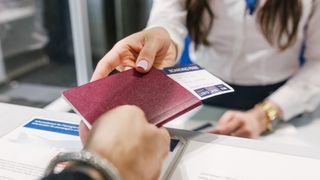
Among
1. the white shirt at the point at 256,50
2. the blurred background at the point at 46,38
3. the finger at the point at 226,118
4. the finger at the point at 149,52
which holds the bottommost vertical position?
the blurred background at the point at 46,38

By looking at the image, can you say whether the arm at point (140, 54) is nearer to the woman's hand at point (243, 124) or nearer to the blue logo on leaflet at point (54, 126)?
the blue logo on leaflet at point (54, 126)

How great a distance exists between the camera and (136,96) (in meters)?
0.42

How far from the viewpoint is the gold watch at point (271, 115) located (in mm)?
834

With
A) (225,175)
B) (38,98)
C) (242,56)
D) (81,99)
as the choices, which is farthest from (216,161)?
(38,98)

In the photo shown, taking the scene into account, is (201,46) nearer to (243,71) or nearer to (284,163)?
(243,71)

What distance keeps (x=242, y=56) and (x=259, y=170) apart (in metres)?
0.57

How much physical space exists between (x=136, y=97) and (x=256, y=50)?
1.93ft

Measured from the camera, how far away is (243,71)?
0.96 m

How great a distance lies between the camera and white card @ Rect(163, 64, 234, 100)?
1.46 ft

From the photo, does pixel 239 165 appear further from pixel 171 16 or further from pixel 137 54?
pixel 171 16

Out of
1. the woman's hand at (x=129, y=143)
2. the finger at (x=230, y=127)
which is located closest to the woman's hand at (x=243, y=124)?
the finger at (x=230, y=127)

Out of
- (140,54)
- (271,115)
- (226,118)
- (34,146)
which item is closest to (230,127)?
(226,118)

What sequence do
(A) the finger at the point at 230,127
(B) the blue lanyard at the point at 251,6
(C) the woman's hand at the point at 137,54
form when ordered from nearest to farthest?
(C) the woman's hand at the point at 137,54
(A) the finger at the point at 230,127
(B) the blue lanyard at the point at 251,6

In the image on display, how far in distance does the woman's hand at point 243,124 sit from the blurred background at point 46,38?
101 centimetres
